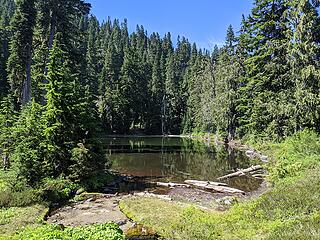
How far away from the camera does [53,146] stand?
21.5 metres

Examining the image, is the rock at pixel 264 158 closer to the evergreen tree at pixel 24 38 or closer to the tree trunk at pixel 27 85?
the tree trunk at pixel 27 85

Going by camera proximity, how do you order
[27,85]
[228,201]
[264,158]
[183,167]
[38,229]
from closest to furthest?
[38,229] < [228,201] < [183,167] < [264,158] < [27,85]

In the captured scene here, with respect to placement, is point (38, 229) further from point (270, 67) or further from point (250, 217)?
point (270, 67)

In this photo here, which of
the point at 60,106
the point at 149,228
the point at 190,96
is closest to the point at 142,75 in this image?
the point at 190,96

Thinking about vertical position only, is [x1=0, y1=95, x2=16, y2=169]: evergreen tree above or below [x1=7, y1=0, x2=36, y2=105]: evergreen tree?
below

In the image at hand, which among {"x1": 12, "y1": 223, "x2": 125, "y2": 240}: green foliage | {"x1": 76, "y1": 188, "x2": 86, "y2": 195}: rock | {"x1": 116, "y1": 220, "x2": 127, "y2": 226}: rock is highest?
{"x1": 12, "y1": 223, "x2": 125, "y2": 240}: green foliage

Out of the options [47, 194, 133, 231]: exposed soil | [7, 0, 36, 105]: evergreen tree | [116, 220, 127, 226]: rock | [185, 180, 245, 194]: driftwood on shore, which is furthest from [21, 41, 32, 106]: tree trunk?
[116, 220, 127, 226]: rock

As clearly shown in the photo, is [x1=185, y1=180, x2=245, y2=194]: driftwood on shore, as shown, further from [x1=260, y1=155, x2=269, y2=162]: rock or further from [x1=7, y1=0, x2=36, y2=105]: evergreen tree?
[x1=7, y1=0, x2=36, y2=105]: evergreen tree

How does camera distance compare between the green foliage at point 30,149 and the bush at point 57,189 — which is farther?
the green foliage at point 30,149

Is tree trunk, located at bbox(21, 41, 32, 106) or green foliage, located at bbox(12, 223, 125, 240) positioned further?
tree trunk, located at bbox(21, 41, 32, 106)

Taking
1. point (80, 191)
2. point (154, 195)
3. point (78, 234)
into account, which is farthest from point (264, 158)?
point (78, 234)

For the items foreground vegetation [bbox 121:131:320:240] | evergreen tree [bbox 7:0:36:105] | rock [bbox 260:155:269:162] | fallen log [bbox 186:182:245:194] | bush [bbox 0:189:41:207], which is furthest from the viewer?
evergreen tree [bbox 7:0:36:105]

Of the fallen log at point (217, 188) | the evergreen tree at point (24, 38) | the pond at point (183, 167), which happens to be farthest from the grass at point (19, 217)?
the evergreen tree at point (24, 38)

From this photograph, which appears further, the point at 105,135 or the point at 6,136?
the point at 105,135
